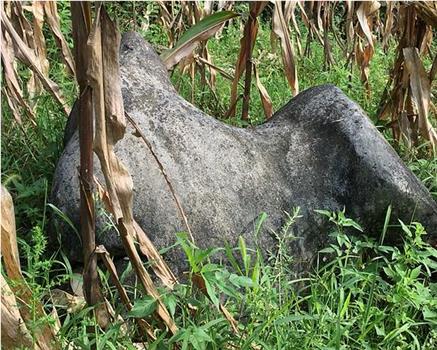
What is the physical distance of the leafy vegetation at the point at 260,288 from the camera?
1861 millimetres

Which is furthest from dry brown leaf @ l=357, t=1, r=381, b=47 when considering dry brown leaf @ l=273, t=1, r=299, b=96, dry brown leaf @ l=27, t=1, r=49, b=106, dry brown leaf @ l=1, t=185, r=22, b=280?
dry brown leaf @ l=1, t=185, r=22, b=280

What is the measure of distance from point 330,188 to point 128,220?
0.97m

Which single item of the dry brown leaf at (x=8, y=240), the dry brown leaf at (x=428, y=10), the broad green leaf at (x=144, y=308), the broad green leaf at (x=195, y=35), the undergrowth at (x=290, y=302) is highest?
the broad green leaf at (x=195, y=35)

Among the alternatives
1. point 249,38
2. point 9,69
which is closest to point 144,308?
point 9,69

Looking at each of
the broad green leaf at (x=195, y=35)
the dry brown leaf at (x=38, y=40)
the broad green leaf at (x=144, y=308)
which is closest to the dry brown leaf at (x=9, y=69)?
the dry brown leaf at (x=38, y=40)

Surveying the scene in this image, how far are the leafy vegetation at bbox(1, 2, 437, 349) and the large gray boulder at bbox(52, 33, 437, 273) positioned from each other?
0.06 meters

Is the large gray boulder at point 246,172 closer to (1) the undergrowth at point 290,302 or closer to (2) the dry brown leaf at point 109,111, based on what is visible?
(1) the undergrowth at point 290,302

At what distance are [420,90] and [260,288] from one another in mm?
1370

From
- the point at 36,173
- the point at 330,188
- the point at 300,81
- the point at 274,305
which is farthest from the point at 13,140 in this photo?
the point at 300,81

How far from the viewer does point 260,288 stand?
1.95 meters

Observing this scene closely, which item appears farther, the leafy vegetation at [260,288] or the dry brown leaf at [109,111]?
the leafy vegetation at [260,288]

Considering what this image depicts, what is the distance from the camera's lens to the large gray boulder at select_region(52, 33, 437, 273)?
234 cm

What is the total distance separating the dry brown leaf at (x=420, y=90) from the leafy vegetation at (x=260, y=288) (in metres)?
0.10

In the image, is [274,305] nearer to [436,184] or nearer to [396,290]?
[396,290]
